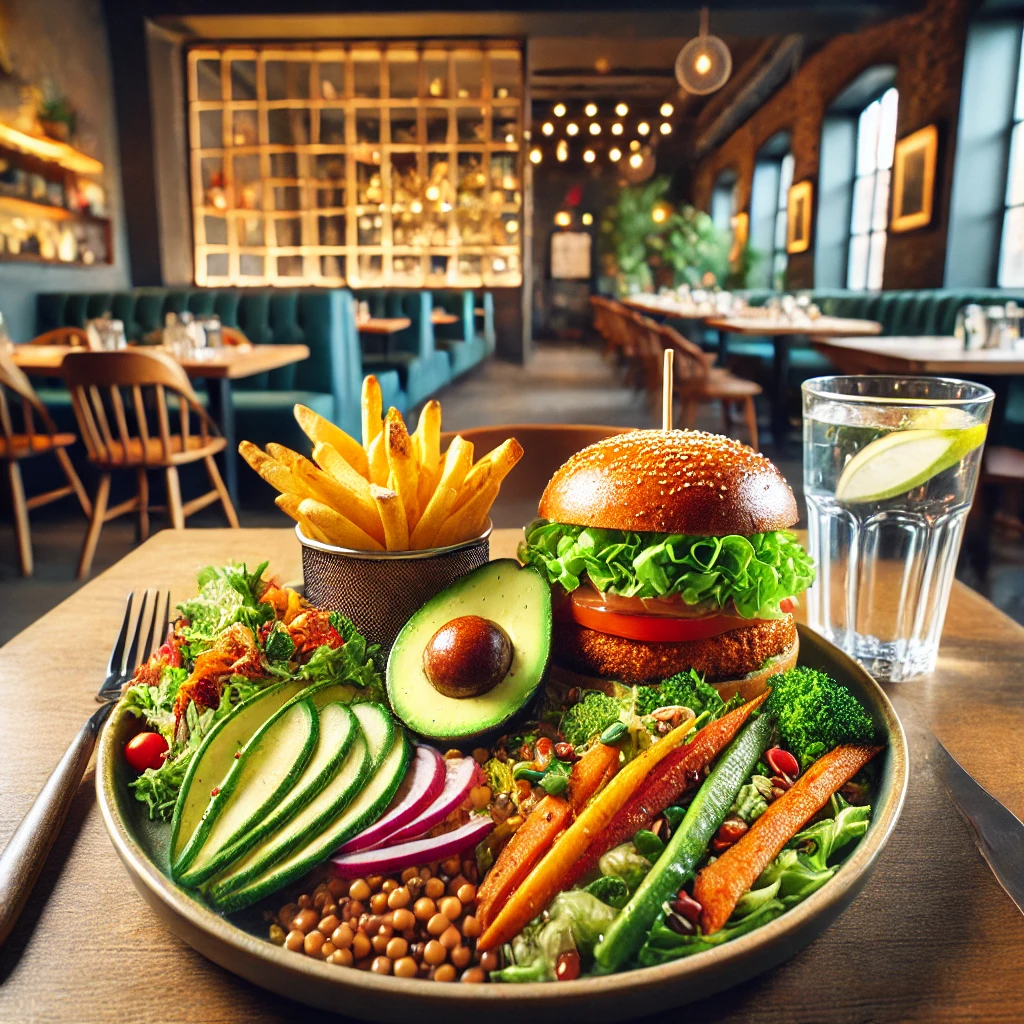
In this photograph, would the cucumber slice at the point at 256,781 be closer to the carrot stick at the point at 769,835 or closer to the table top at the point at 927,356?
the carrot stick at the point at 769,835

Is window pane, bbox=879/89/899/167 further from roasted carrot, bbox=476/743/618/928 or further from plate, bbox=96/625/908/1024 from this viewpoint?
plate, bbox=96/625/908/1024

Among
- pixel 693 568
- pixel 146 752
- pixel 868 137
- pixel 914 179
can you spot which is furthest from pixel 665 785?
pixel 868 137

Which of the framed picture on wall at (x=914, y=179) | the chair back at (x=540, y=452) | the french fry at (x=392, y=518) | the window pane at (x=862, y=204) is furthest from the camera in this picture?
the window pane at (x=862, y=204)

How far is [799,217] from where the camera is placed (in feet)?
41.5

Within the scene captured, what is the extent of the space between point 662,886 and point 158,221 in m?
9.23

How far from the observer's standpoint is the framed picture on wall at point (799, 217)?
12.2m

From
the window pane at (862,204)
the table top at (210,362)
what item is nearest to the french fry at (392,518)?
the table top at (210,362)

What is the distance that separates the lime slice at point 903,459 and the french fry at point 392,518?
53cm

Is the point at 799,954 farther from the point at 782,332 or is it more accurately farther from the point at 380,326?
the point at 380,326

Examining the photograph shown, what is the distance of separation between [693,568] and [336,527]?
36 cm

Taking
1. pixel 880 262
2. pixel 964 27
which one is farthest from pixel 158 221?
pixel 880 262

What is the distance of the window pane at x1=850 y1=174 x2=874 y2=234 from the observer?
1098 centimetres

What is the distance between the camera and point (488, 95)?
9.45 metres

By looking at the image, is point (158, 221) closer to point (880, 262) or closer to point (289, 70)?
point (289, 70)
